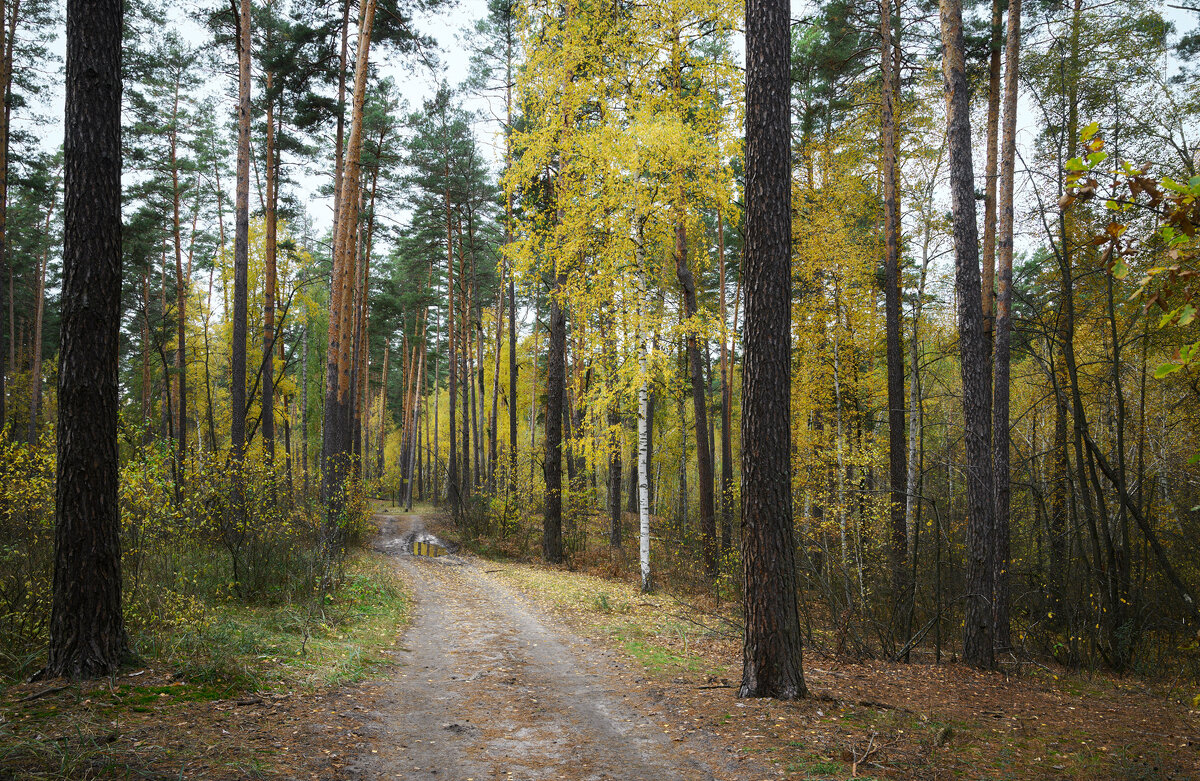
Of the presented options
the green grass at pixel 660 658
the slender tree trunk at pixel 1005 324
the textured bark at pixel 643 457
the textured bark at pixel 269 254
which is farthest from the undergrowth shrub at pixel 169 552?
the slender tree trunk at pixel 1005 324

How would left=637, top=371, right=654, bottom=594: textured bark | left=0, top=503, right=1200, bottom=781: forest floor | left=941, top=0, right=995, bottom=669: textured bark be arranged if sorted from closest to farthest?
left=0, top=503, right=1200, bottom=781: forest floor, left=941, top=0, right=995, bottom=669: textured bark, left=637, top=371, right=654, bottom=594: textured bark

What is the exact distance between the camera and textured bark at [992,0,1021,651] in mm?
8481

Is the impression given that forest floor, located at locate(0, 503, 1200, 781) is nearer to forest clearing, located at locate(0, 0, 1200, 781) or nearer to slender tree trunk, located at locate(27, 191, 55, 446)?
forest clearing, located at locate(0, 0, 1200, 781)

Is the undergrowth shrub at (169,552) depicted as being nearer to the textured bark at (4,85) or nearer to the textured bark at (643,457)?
the textured bark at (643,457)

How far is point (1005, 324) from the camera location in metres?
8.96

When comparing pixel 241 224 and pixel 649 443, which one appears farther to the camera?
pixel 241 224

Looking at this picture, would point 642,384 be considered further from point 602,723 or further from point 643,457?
point 602,723

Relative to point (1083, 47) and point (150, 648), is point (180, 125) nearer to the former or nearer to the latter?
point (150, 648)

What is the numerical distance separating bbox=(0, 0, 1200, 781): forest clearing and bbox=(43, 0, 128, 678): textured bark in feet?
0.08

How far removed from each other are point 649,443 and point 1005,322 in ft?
20.1

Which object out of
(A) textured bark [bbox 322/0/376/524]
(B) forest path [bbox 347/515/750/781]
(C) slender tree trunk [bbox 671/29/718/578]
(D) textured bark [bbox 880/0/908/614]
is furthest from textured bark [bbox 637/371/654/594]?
(A) textured bark [bbox 322/0/376/524]

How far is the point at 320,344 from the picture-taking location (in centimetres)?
2758

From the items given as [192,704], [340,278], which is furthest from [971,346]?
[340,278]

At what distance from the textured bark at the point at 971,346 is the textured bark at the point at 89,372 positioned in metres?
8.77
